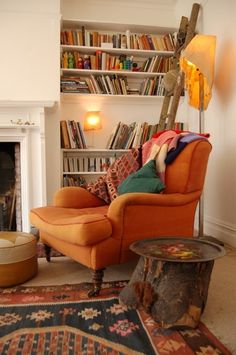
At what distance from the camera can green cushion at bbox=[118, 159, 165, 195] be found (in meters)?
1.92

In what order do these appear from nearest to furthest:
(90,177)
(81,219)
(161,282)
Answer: (161,282)
(81,219)
(90,177)

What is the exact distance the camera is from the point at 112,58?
12.0 ft

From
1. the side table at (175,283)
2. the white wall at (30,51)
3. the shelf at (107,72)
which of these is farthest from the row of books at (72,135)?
the side table at (175,283)

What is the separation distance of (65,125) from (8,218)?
4.21ft

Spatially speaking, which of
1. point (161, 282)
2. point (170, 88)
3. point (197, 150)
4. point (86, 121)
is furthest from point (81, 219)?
point (170, 88)

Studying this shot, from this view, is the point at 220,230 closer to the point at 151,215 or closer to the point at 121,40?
the point at 151,215

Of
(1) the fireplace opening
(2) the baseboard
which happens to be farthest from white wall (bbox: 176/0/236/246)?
(1) the fireplace opening

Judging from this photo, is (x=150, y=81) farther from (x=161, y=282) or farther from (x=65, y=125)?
(x=161, y=282)

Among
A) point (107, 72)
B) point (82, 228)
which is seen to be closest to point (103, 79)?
point (107, 72)

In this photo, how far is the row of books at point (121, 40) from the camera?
3.59 m

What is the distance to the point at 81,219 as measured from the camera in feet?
5.41

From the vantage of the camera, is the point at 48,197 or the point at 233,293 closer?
the point at 233,293

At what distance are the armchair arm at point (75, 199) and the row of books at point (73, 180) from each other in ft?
3.30

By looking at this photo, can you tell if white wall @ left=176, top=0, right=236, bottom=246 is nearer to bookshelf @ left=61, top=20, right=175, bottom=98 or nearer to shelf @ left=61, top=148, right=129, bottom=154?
bookshelf @ left=61, top=20, right=175, bottom=98
